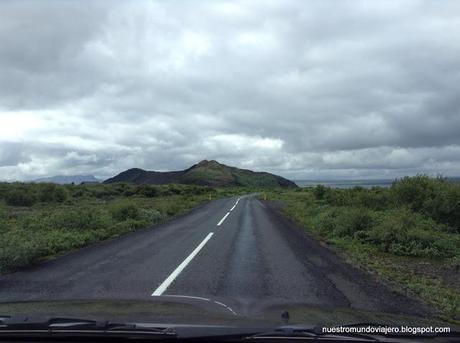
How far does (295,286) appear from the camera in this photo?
8.94 meters

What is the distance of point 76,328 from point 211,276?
20.4 feet

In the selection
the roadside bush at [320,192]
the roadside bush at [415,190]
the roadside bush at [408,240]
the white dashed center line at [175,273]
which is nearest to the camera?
the white dashed center line at [175,273]

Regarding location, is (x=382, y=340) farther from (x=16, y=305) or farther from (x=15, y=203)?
(x=15, y=203)

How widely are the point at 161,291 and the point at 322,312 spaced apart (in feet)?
13.4

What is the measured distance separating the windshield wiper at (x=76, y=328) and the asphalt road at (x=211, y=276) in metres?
1.67

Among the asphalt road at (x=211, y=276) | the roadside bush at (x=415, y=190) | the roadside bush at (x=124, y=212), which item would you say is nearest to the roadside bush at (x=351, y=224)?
the asphalt road at (x=211, y=276)

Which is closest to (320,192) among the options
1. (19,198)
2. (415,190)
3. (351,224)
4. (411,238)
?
(415,190)

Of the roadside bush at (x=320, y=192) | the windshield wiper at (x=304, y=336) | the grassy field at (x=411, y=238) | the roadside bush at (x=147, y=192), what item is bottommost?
the grassy field at (x=411, y=238)

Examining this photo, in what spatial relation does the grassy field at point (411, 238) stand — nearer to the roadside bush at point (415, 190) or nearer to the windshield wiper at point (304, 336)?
the roadside bush at point (415, 190)

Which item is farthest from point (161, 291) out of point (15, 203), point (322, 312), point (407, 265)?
point (15, 203)

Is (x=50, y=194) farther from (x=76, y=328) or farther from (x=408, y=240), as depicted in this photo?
(x=76, y=328)

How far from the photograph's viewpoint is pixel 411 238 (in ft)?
49.9

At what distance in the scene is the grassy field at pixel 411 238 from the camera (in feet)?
31.6

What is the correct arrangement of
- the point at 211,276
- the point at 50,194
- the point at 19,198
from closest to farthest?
the point at 211,276
the point at 19,198
the point at 50,194
